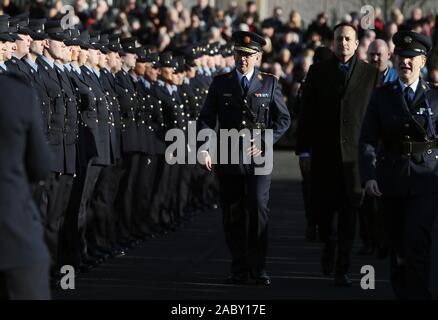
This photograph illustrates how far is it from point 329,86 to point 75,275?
8.59 ft

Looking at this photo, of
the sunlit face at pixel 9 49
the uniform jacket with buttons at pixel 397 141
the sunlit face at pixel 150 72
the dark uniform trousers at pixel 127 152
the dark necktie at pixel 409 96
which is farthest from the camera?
the sunlit face at pixel 150 72

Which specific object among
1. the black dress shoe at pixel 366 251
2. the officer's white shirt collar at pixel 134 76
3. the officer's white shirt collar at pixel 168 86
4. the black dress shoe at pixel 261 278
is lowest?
the black dress shoe at pixel 366 251

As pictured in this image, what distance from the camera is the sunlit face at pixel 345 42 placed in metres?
13.3

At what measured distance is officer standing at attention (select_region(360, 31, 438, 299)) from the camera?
1030 centimetres

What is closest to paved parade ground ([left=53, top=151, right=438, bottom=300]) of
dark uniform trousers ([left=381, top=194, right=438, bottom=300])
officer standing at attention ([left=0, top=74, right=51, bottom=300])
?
dark uniform trousers ([left=381, top=194, right=438, bottom=300])

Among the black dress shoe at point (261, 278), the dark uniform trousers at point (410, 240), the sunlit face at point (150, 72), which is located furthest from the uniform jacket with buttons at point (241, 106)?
the sunlit face at point (150, 72)

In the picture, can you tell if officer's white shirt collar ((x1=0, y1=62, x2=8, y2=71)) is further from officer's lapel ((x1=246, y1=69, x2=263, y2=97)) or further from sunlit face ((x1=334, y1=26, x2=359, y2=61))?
sunlit face ((x1=334, y1=26, x2=359, y2=61))

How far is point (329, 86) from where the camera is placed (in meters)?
13.3

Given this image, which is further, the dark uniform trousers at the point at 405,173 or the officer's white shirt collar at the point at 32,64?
the officer's white shirt collar at the point at 32,64

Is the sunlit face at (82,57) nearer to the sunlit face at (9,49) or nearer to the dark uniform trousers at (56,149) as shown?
the dark uniform trousers at (56,149)

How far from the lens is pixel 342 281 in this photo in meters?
12.9

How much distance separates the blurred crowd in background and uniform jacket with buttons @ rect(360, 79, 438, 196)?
19858 mm

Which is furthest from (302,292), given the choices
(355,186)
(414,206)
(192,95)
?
(192,95)

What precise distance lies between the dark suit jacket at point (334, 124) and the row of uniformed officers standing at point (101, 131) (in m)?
1.85
